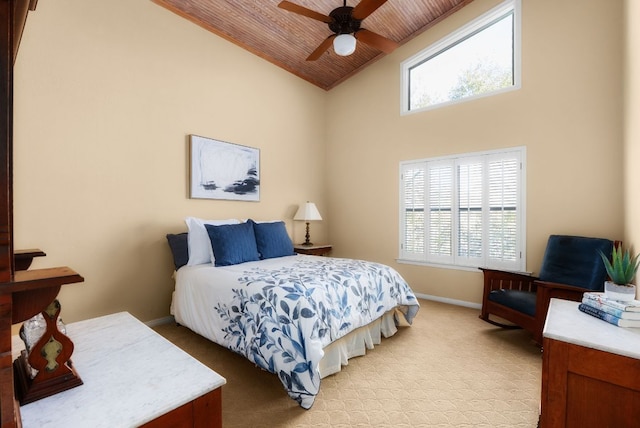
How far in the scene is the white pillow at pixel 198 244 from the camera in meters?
3.13

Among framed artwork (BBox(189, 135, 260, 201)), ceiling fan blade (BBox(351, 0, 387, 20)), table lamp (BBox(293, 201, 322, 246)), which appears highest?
ceiling fan blade (BBox(351, 0, 387, 20))

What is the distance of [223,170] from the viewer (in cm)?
386

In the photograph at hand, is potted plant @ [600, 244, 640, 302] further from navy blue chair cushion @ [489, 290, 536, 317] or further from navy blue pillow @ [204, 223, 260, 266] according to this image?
navy blue pillow @ [204, 223, 260, 266]

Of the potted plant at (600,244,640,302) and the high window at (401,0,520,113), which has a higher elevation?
the high window at (401,0,520,113)

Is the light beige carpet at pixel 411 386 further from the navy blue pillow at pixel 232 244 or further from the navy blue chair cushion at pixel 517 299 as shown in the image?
the navy blue pillow at pixel 232 244

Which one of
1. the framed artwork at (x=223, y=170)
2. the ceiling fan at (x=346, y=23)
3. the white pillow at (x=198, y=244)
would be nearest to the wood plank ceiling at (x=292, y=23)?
the ceiling fan at (x=346, y=23)

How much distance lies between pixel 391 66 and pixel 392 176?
1.64 m

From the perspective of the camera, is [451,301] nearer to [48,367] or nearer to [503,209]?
[503,209]

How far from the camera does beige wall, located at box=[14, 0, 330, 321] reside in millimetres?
2609

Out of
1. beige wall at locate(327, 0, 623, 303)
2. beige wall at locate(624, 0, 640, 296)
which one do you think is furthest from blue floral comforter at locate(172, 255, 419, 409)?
beige wall at locate(624, 0, 640, 296)

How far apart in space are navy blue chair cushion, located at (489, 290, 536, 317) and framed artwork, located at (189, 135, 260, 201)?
10.2 feet

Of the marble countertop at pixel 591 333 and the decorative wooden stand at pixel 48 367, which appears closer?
the decorative wooden stand at pixel 48 367

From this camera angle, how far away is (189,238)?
318 cm

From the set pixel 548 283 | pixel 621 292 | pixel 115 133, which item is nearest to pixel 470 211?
pixel 548 283
